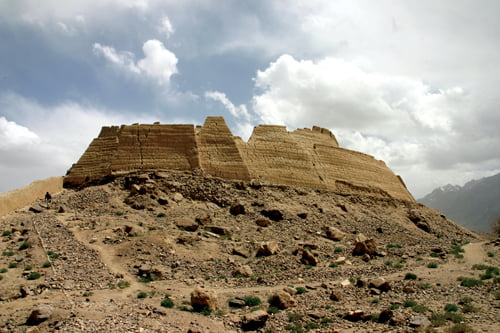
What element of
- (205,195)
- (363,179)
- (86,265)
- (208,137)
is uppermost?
(208,137)

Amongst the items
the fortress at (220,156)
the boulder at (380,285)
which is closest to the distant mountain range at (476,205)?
the fortress at (220,156)

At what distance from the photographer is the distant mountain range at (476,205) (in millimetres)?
115188

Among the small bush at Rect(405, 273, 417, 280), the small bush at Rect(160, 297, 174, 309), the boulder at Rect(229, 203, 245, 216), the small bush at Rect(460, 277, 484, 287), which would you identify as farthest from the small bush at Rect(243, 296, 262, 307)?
the boulder at Rect(229, 203, 245, 216)

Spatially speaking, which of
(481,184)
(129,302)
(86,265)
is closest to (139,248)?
(86,265)

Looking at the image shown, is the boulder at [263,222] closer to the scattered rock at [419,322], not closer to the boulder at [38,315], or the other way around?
the scattered rock at [419,322]

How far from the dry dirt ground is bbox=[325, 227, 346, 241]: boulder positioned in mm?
171

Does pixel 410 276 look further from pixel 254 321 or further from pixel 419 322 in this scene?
pixel 254 321

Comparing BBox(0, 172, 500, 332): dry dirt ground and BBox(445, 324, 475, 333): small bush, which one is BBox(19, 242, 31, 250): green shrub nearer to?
BBox(0, 172, 500, 332): dry dirt ground

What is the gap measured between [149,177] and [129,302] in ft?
37.7

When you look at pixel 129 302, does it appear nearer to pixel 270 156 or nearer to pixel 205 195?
pixel 205 195


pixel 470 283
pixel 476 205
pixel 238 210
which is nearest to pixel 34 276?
pixel 238 210

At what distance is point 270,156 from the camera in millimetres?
24734

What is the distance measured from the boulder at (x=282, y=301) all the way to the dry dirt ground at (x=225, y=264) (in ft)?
0.20

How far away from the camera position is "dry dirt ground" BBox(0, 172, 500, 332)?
9727 mm
